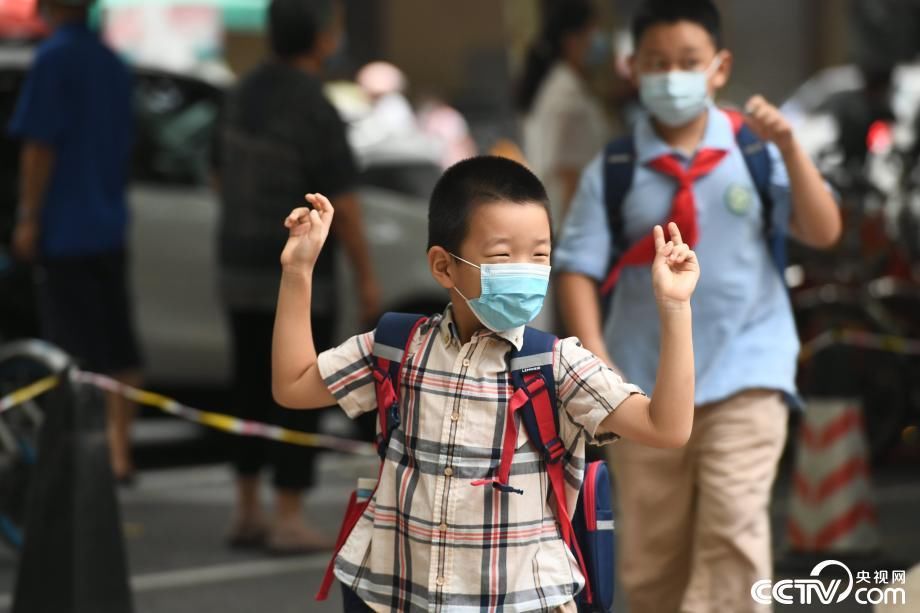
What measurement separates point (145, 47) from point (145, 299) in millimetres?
8654

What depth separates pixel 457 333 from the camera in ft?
10.3

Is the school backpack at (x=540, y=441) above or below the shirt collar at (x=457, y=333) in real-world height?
below

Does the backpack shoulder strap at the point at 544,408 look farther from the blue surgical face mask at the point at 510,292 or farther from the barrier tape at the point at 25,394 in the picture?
the barrier tape at the point at 25,394

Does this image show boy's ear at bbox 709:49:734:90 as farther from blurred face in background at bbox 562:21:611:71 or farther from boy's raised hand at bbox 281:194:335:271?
blurred face in background at bbox 562:21:611:71

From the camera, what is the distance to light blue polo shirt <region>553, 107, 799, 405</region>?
13.6 ft

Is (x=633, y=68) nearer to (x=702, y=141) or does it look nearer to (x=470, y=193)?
(x=702, y=141)

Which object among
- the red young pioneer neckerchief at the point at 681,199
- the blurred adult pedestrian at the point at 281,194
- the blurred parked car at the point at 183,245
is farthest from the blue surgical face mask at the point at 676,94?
the blurred parked car at the point at 183,245

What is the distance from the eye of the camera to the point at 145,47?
16562mm

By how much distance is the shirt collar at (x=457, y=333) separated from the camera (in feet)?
10.1

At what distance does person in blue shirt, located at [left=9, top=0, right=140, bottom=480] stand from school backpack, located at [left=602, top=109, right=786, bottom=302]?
356cm

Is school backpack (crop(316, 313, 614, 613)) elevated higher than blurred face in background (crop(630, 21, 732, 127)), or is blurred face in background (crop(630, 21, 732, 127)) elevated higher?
blurred face in background (crop(630, 21, 732, 127))

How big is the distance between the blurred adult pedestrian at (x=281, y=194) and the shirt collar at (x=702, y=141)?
216 cm

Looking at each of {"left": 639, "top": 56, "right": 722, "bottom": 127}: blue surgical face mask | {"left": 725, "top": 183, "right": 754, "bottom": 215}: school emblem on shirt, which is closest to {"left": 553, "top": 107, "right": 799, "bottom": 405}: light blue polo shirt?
{"left": 725, "top": 183, "right": 754, "bottom": 215}: school emblem on shirt

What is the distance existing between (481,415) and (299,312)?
42 centimetres
